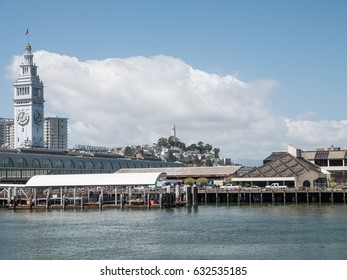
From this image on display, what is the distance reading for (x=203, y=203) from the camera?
93000mm

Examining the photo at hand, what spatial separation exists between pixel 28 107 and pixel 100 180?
112787 mm

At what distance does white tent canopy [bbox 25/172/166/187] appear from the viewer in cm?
8125

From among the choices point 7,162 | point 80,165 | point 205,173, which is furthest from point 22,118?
point 205,173

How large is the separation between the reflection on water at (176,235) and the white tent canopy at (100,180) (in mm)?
10166

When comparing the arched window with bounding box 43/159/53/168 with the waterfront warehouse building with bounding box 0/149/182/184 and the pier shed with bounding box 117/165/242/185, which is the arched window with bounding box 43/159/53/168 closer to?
the waterfront warehouse building with bounding box 0/149/182/184

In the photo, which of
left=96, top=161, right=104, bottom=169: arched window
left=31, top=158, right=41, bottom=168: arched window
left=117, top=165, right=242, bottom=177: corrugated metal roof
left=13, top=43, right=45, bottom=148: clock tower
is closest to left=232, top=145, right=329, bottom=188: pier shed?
left=117, top=165, right=242, bottom=177: corrugated metal roof

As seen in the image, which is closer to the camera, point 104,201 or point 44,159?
point 104,201

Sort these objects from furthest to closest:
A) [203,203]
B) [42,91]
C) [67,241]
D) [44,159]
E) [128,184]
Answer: [42,91] → [44,159] → [203,203] → [128,184] → [67,241]

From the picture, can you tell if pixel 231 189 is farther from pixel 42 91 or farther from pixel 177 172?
pixel 42 91

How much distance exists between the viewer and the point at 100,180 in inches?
3290
